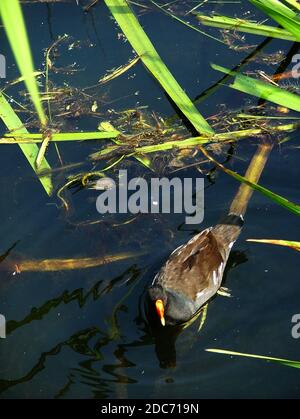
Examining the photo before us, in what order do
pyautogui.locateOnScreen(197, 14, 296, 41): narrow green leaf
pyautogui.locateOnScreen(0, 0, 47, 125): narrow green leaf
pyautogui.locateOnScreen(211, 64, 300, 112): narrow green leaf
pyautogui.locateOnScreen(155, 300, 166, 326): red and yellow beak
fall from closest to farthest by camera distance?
pyautogui.locateOnScreen(0, 0, 47, 125): narrow green leaf, pyautogui.locateOnScreen(155, 300, 166, 326): red and yellow beak, pyautogui.locateOnScreen(211, 64, 300, 112): narrow green leaf, pyautogui.locateOnScreen(197, 14, 296, 41): narrow green leaf

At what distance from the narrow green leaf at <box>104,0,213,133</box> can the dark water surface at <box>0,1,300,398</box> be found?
379 mm

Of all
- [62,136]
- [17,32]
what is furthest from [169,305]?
[17,32]

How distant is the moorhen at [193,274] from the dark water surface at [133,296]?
0.10 metres

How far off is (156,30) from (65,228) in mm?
2260

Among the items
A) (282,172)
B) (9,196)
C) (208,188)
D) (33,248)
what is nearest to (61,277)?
(33,248)

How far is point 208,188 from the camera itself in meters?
4.82

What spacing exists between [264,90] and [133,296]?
1730 mm

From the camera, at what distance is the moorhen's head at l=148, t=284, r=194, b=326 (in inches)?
160

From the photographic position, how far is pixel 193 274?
4336mm

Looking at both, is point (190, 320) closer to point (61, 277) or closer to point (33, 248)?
point (61, 277)

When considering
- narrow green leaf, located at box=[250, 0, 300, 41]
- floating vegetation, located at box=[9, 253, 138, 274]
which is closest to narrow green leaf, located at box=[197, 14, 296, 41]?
narrow green leaf, located at box=[250, 0, 300, 41]

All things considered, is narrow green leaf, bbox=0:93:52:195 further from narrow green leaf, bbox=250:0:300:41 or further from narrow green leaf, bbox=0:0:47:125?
narrow green leaf, bbox=0:0:47:125

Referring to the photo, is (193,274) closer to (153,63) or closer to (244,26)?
(153,63)
